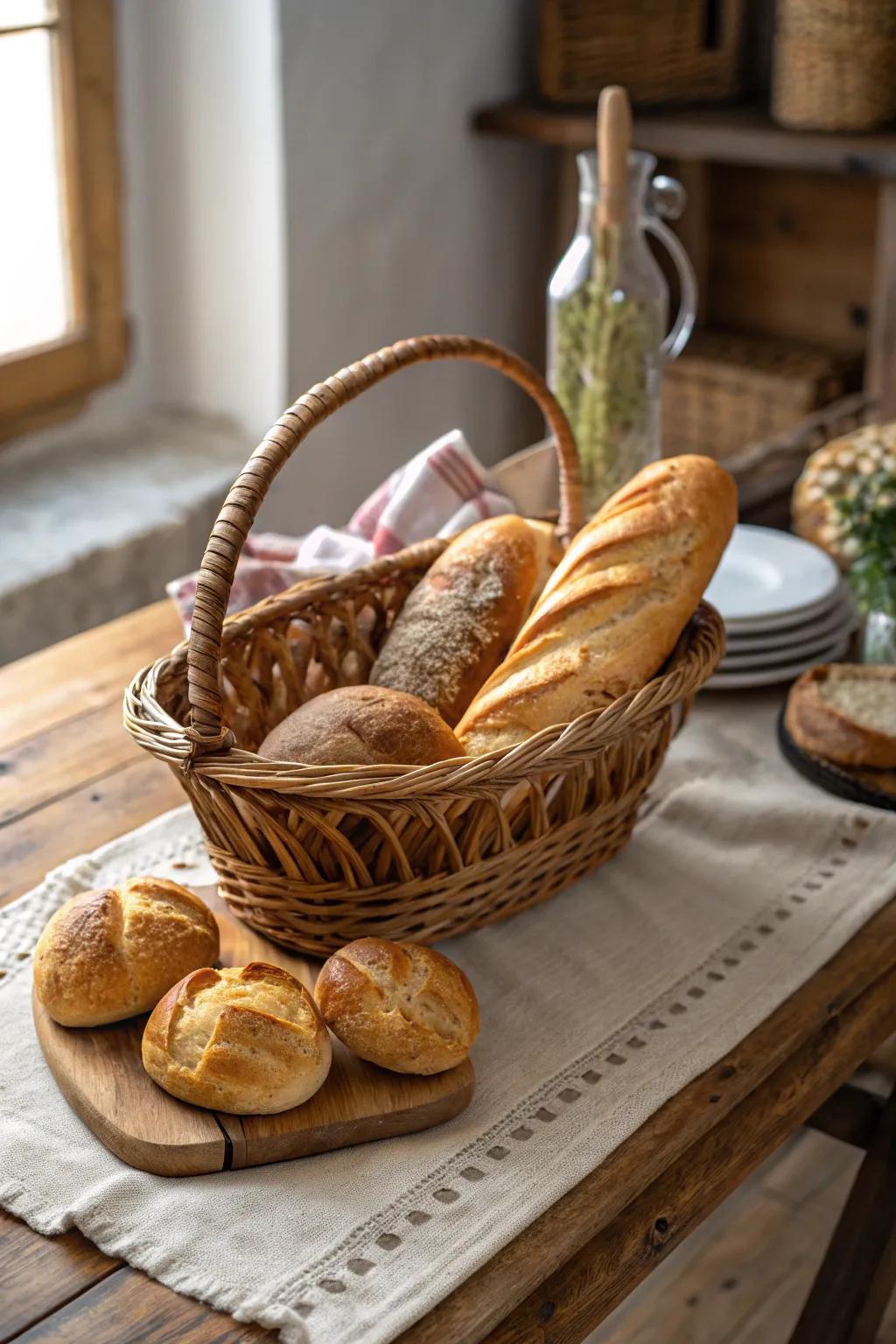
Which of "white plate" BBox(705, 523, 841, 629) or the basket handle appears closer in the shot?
the basket handle

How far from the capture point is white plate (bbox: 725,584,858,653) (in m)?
1.32

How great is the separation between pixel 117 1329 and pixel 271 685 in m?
0.50

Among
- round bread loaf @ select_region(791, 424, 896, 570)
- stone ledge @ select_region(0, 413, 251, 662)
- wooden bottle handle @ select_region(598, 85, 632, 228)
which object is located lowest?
stone ledge @ select_region(0, 413, 251, 662)

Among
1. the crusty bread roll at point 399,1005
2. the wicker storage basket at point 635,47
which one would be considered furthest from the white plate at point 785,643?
the wicker storage basket at point 635,47

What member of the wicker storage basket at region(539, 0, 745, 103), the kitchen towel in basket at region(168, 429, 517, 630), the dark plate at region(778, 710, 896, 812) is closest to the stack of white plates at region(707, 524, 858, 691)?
the dark plate at region(778, 710, 896, 812)

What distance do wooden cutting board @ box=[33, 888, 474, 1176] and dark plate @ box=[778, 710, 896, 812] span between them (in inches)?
18.1

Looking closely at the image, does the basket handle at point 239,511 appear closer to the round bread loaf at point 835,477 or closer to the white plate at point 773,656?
the white plate at point 773,656

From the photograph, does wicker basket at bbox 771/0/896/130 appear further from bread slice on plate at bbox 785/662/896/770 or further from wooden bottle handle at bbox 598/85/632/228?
bread slice on plate at bbox 785/662/896/770

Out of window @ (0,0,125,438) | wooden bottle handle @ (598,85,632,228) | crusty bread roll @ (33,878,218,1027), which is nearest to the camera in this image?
crusty bread roll @ (33,878,218,1027)

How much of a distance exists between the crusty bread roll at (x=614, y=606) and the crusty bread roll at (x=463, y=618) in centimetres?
3

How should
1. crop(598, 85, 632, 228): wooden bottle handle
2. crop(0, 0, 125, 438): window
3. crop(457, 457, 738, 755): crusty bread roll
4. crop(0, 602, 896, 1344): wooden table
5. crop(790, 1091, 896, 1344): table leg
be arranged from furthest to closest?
crop(0, 0, 125, 438): window
crop(598, 85, 632, 228): wooden bottle handle
crop(790, 1091, 896, 1344): table leg
crop(457, 457, 738, 755): crusty bread roll
crop(0, 602, 896, 1344): wooden table

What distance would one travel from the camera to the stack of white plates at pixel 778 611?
131 cm

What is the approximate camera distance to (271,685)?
110 cm

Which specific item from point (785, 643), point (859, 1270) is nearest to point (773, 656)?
point (785, 643)
